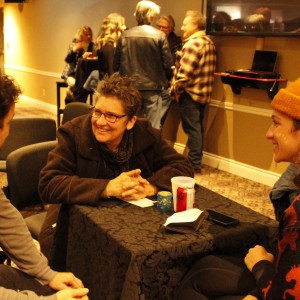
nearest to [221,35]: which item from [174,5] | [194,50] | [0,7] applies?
[194,50]

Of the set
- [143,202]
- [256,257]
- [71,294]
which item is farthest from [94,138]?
[256,257]

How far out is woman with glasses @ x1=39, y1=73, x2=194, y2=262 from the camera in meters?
2.04

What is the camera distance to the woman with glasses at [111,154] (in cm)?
204

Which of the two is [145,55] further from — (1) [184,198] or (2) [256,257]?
(2) [256,257]

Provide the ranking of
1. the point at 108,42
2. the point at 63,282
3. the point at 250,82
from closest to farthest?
the point at 63,282
the point at 250,82
the point at 108,42

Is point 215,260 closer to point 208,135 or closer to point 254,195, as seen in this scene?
point 254,195

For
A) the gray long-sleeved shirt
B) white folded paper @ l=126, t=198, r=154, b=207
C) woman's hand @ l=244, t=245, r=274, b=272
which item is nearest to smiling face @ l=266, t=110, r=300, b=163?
woman's hand @ l=244, t=245, r=274, b=272

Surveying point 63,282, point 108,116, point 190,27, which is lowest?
point 63,282

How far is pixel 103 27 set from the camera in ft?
18.4

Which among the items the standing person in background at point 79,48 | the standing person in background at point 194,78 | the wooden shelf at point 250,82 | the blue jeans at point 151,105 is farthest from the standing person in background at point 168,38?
the standing person in background at point 79,48

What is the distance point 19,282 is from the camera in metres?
1.62

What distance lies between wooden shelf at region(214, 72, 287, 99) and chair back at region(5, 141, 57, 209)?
2.45 m

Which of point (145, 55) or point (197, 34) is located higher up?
point (197, 34)

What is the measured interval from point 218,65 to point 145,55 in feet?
2.51
